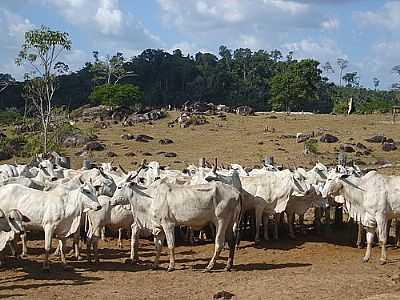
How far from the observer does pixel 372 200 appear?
1442 cm

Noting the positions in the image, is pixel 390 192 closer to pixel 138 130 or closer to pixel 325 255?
pixel 325 255

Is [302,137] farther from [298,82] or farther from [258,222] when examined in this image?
[258,222]

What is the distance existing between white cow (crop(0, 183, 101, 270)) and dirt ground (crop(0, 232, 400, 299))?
0.85 m

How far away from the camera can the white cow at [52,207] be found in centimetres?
1280

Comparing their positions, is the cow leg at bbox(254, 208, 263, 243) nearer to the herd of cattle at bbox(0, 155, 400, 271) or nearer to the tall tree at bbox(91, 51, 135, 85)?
the herd of cattle at bbox(0, 155, 400, 271)

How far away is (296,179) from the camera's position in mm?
17188

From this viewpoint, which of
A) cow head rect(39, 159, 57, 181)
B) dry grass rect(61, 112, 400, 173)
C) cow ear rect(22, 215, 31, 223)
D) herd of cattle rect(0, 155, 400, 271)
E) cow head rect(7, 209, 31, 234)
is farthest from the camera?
dry grass rect(61, 112, 400, 173)

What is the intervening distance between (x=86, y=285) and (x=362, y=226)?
7.23m

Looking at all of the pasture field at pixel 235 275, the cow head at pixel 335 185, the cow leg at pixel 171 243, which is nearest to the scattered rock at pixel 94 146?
the pasture field at pixel 235 275

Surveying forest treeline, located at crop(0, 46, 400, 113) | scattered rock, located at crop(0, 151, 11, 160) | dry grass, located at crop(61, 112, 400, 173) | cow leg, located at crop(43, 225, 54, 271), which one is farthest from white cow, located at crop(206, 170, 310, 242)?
forest treeline, located at crop(0, 46, 400, 113)

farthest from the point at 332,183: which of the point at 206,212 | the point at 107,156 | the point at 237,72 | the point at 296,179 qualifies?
the point at 237,72

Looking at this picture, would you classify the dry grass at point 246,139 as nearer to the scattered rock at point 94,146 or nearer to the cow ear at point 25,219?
the scattered rock at point 94,146

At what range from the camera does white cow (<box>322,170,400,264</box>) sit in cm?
1423

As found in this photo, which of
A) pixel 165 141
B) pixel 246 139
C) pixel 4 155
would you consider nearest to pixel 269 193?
pixel 4 155
